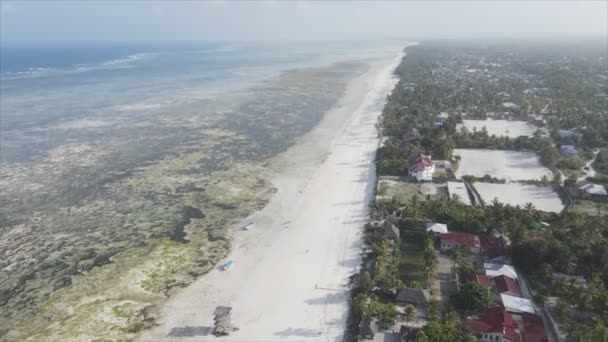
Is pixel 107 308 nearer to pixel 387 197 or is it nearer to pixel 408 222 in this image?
pixel 408 222

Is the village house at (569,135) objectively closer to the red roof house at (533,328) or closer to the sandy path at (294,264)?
the sandy path at (294,264)

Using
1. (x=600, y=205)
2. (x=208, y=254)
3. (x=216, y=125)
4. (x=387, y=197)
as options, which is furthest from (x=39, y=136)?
(x=600, y=205)

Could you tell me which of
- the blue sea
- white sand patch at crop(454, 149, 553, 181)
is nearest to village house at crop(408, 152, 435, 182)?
white sand patch at crop(454, 149, 553, 181)

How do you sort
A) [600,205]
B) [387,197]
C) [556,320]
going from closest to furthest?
[556,320] < [600,205] < [387,197]

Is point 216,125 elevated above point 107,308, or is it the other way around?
point 216,125

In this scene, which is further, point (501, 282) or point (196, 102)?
point (196, 102)

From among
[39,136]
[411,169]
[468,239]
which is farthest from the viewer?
[39,136]

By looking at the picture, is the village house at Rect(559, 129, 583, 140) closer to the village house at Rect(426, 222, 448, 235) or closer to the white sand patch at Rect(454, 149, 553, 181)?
the white sand patch at Rect(454, 149, 553, 181)
